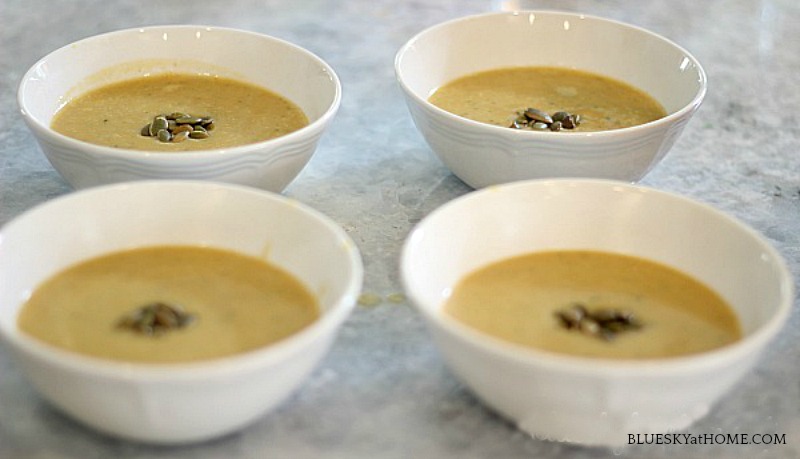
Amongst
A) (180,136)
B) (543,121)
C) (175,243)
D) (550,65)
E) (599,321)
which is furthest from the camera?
(550,65)

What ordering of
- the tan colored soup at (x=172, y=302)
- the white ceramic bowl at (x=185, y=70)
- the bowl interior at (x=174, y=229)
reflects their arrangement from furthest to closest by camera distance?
the white ceramic bowl at (x=185, y=70) < the bowl interior at (x=174, y=229) < the tan colored soup at (x=172, y=302)

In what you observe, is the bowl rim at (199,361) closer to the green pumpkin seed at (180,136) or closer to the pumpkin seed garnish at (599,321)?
the pumpkin seed garnish at (599,321)

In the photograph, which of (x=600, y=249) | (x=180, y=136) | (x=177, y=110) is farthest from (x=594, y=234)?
(x=177, y=110)

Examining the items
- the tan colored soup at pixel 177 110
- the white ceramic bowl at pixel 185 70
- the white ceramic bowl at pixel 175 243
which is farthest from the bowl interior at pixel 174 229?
the tan colored soup at pixel 177 110

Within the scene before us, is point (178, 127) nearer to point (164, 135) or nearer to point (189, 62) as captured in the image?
point (164, 135)

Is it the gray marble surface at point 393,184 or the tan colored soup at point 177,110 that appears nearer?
the gray marble surface at point 393,184

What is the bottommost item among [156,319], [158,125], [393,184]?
[393,184]

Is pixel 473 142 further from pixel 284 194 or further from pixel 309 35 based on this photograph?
pixel 309 35
